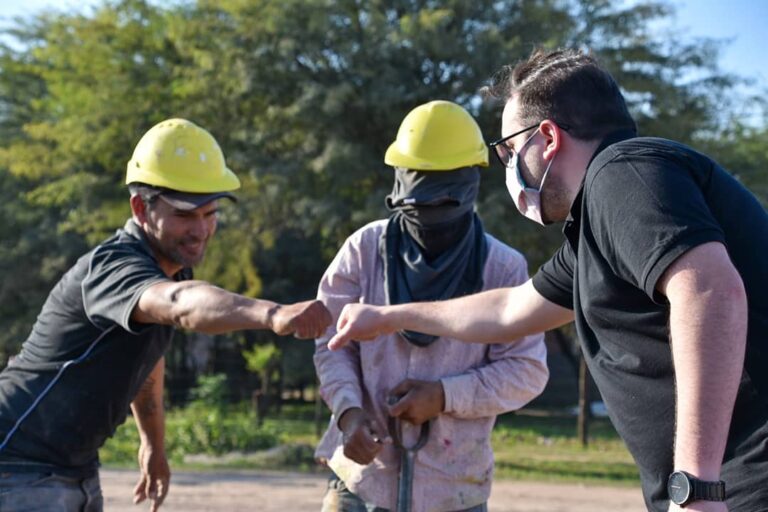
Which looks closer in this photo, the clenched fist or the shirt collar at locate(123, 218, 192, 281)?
the clenched fist

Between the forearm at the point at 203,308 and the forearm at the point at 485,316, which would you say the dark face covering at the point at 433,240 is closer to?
the forearm at the point at 485,316

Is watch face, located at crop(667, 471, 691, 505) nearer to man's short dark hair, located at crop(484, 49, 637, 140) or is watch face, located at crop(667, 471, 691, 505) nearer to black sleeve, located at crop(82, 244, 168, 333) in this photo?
man's short dark hair, located at crop(484, 49, 637, 140)

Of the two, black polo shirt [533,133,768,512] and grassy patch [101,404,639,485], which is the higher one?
black polo shirt [533,133,768,512]

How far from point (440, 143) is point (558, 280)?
1162 mm

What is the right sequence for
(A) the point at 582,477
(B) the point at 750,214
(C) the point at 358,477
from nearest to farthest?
(B) the point at 750,214 → (C) the point at 358,477 → (A) the point at 582,477

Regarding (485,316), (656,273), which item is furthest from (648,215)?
(485,316)

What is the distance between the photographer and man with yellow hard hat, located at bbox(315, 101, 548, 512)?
13.7ft

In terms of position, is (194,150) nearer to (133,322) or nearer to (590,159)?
(133,322)

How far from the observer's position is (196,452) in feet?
53.9

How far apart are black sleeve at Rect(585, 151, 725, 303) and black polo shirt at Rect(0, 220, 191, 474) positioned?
1.95 meters

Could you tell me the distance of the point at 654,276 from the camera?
2508 mm

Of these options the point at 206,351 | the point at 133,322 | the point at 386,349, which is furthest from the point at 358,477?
the point at 206,351

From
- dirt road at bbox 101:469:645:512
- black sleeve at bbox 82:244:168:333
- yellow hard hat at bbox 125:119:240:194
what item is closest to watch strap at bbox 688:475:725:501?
black sleeve at bbox 82:244:168:333

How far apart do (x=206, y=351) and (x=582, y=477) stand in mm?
17395
